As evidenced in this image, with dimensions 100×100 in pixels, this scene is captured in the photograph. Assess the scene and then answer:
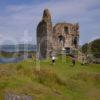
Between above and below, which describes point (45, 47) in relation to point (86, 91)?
above

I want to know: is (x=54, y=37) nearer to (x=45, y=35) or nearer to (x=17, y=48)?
(x=45, y=35)

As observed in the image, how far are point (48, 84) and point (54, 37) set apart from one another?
27618 mm

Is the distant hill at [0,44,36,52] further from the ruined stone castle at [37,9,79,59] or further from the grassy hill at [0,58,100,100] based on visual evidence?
the grassy hill at [0,58,100,100]

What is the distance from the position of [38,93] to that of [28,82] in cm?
147

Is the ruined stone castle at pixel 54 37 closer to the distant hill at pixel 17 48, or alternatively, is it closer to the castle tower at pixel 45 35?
the castle tower at pixel 45 35

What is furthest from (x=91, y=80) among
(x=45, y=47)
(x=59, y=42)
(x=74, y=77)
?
(x=59, y=42)

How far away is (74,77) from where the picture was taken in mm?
21719

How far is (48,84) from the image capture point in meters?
19.4

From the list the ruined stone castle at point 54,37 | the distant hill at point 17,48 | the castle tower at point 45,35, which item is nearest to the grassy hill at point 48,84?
the distant hill at point 17,48

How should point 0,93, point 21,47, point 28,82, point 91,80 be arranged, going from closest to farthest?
point 0,93 < point 28,82 < point 91,80 < point 21,47

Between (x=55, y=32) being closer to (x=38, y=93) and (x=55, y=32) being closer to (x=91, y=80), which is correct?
(x=91, y=80)

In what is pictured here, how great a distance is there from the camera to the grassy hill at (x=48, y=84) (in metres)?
17.5

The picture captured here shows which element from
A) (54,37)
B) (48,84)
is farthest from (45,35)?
(48,84)

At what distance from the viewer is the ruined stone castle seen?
44.7m
